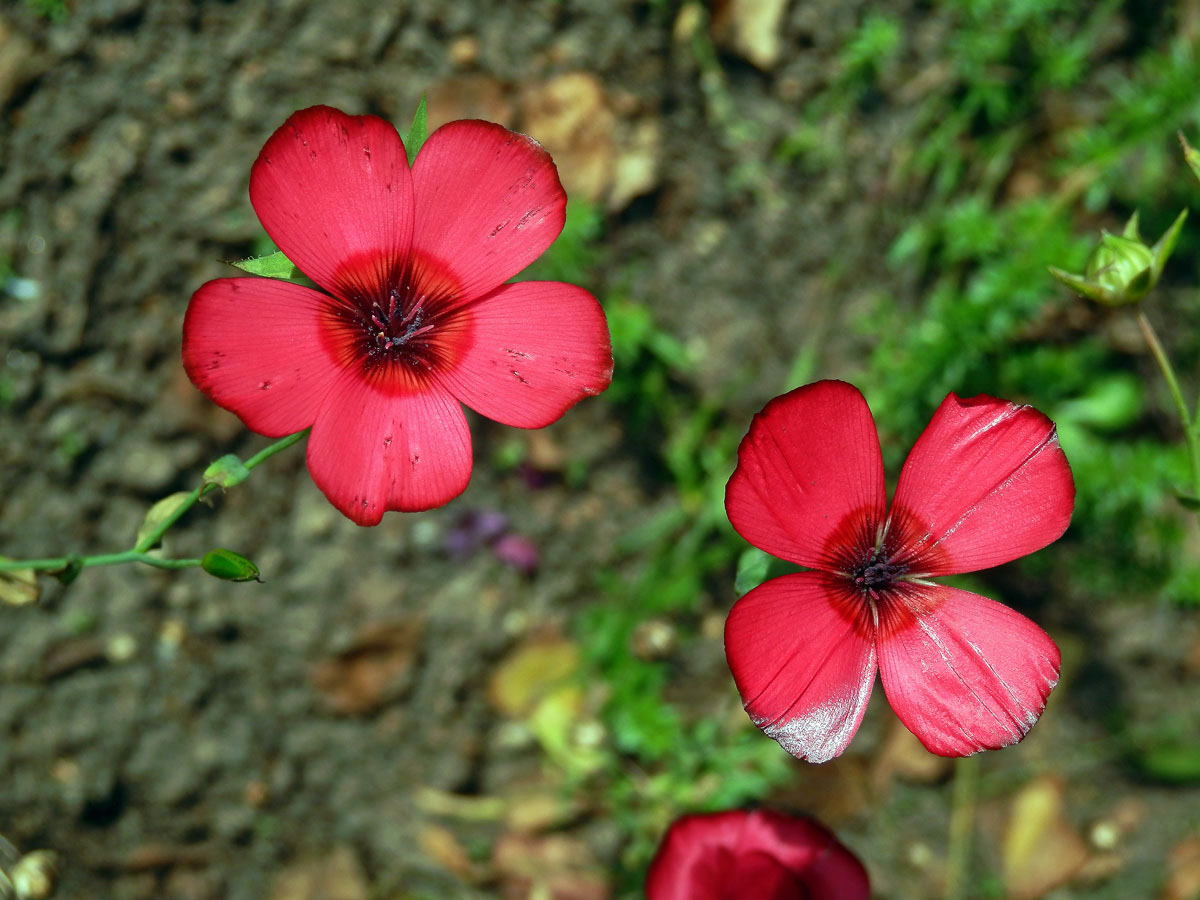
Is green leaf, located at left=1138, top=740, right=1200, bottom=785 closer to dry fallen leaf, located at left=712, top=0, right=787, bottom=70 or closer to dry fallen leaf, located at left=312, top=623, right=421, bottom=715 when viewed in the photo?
dry fallen leaf, located at left=312, top=623, right=421, bottom=715

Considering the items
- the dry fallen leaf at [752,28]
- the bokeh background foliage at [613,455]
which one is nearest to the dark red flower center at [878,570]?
the bokeh background foliage at [613,455]

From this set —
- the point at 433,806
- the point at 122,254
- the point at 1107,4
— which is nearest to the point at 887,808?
the point at 433,806

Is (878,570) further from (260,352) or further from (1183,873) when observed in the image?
(1183,873)

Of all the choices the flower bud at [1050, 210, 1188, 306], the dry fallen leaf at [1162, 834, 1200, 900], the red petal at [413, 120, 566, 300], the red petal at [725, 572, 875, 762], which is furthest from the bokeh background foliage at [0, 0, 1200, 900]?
the red petal at [725, 572, 875, 762]

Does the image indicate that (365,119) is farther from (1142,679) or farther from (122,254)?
(1142,679)

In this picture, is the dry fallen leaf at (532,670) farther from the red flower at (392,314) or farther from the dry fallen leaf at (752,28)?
the dry fallen leaf at (752,28)

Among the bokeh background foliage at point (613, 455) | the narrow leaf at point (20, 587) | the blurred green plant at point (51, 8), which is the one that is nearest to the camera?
the narrow leaf at point (20, 587)

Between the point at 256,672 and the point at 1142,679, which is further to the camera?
the point at 1142,679
